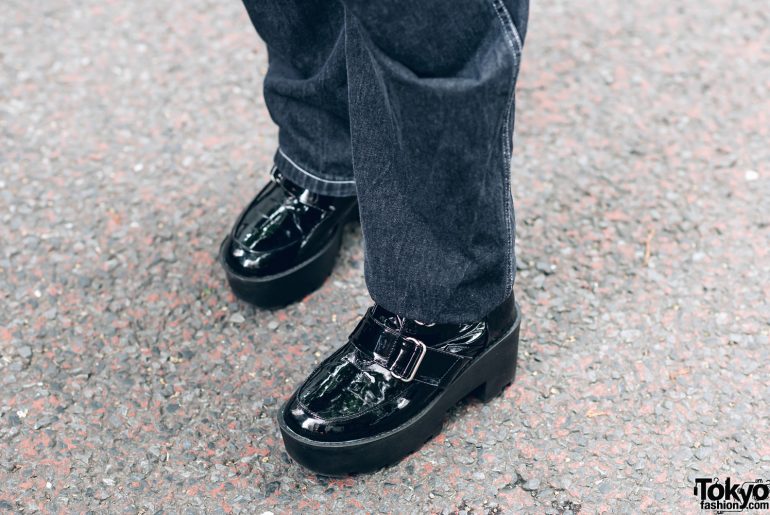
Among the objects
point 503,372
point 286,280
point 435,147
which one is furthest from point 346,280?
point 435,147

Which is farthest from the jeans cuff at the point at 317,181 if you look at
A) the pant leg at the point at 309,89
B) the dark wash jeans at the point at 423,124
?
the dark wash jeans at the point at 423,124

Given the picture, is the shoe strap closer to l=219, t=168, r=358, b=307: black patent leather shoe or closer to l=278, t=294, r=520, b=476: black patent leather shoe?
l=278, t=294, r=520, b=476: black patent leather shoe

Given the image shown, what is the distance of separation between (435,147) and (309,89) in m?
0.44

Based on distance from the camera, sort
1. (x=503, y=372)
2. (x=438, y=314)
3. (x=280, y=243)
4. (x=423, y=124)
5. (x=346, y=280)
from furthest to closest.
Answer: (x=346, y=280) < (x=280, y=243) < (x=503, y=372) < (x=438, y=314) < (x=423, y=124)

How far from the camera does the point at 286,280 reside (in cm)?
145

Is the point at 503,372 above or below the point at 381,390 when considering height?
below

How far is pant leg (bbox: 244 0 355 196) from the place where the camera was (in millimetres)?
1305

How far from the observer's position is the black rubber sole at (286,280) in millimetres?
1436

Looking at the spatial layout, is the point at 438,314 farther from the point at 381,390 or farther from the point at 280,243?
the point at 280,243

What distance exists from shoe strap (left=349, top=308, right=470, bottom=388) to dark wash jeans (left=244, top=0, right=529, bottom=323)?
57 millimetres

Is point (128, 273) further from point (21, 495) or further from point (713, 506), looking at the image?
point (713, 506)

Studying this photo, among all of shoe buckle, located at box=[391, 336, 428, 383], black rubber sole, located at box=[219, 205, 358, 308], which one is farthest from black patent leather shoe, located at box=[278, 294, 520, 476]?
black rubber sole, located at box=[219, 205, 358, 308]

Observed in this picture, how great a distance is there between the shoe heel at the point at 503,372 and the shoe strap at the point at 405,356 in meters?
0.09

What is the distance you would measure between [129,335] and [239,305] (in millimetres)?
210
